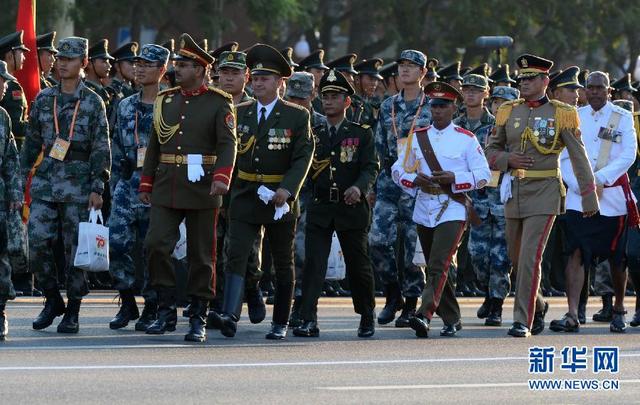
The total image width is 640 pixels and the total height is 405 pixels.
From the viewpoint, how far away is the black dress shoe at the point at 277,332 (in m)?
14.9

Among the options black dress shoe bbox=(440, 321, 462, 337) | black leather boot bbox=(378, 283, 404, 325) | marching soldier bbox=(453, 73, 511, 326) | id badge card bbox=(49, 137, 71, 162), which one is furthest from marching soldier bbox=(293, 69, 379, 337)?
marching soldier bbox=(453, 73, 511, 326)

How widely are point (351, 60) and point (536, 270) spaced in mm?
6235

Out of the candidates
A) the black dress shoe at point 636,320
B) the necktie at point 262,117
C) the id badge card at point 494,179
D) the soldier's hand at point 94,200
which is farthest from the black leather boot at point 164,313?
the black dress shoe at point 636,320

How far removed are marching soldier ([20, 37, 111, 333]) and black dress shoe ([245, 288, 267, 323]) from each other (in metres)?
1.55

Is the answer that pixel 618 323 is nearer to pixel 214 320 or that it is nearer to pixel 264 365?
pixel 214 320

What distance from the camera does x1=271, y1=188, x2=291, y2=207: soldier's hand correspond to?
14.5 meters

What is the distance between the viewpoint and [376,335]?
15562 mm

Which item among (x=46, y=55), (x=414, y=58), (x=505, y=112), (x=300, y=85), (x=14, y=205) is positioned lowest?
(x=14, y=205)

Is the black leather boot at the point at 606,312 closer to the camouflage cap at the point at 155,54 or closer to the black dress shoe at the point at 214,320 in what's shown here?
the black dress shoe at the point at 214,320

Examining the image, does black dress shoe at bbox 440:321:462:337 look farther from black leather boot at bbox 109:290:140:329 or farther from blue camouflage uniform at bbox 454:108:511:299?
black leather boot at bbox 109:290:140:329

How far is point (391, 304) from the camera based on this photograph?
16703 millimetres

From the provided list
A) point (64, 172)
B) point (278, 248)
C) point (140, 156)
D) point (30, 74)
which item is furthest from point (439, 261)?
point (30, 74)

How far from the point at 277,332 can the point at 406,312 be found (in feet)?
6.48

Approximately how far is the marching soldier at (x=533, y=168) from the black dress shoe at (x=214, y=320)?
237 centimetres
